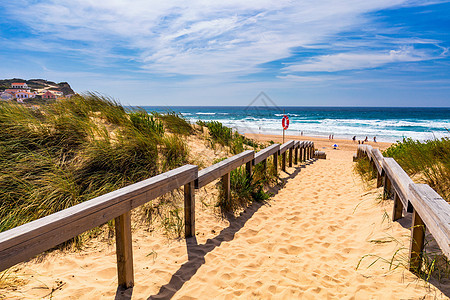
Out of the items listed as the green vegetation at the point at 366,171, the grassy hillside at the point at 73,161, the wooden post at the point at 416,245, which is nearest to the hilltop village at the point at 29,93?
the grassy hillside at the point at 73,161

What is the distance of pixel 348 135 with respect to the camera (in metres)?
36.0

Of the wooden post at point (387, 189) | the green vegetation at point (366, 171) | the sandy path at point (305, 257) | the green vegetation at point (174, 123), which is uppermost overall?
the green vegetation at point (174, 123)

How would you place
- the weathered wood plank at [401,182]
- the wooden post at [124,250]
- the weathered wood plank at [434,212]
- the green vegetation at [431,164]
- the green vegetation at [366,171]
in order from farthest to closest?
the green vegetation at [366,171]
the green vegetation at [431,164]
the weathered wood plank at [401,182]
the wooden post at [124,250]
the weathered wood plank at [434,212]

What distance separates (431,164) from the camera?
466cm

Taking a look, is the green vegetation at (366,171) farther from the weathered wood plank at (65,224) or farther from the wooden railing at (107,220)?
the weathered wood plank at (65,224)

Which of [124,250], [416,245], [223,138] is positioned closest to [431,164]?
[416,245]

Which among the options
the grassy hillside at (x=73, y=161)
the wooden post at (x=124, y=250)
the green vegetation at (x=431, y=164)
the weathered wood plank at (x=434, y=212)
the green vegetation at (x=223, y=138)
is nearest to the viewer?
the weathered wood plank at (x=434, y=212)

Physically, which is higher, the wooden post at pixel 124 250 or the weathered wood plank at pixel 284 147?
the weathered wood plank at pixel 284 147

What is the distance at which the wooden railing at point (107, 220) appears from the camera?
5.73 feet

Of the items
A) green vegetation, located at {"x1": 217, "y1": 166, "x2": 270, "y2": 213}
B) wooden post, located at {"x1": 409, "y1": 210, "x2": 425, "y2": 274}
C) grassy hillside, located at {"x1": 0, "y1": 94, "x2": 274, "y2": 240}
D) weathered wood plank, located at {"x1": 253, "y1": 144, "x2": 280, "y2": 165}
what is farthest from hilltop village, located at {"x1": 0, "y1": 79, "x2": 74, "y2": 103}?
wooden post, located at {"x1": 409, "y1": 210, "x2": 425, "y2": 274}

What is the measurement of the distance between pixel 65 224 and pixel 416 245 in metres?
3.19

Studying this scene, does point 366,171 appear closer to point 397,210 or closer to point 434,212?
point 397,210

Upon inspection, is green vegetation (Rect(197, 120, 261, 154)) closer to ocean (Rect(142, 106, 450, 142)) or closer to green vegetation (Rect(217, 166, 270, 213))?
ocean (Rect(142, 106, 450, 142))

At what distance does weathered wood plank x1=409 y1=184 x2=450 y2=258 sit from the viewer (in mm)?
2053
